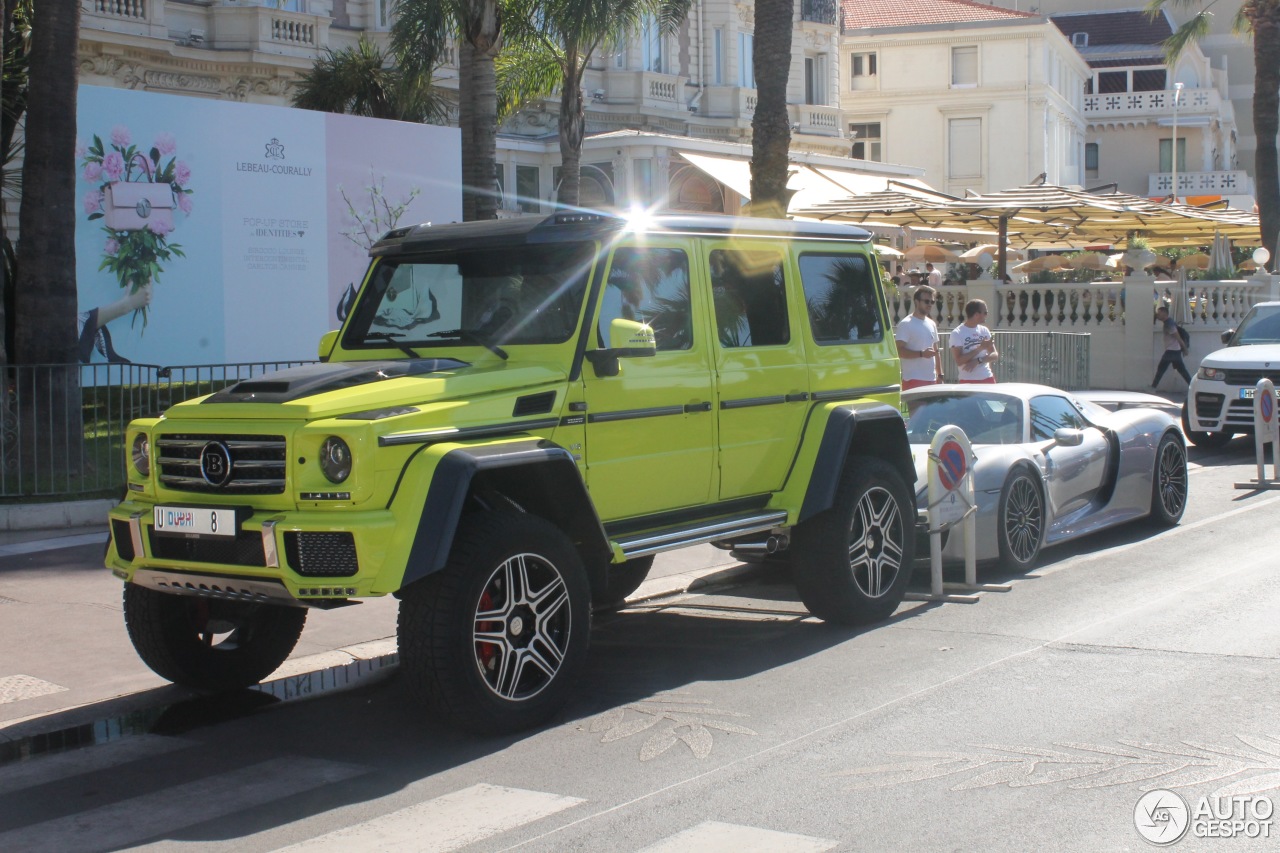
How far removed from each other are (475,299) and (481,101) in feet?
36.7

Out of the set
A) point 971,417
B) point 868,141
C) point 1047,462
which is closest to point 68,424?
point 971,417

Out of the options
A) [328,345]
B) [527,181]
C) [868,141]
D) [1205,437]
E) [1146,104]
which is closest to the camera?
[328,345]

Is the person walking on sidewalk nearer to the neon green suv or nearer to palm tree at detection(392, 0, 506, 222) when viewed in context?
palm tree at detection(392, 0, 506, 222)

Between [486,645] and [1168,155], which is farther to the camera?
[1168,155]

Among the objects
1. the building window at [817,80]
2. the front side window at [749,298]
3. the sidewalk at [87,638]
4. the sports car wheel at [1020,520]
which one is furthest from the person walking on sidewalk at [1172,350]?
the building window at [817,80]

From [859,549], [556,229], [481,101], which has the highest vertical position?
[481,101]

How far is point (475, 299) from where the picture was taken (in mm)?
7277

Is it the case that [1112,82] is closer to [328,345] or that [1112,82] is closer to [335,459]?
[328,345]

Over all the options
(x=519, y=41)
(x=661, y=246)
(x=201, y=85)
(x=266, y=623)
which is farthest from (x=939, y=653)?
(x=201, y=85)

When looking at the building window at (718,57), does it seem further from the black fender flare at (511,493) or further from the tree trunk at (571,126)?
the black fender flare at (511,493)

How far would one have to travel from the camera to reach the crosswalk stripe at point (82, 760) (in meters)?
6.00

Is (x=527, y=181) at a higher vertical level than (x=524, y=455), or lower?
higher

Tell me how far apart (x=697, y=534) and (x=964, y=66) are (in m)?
55.5
